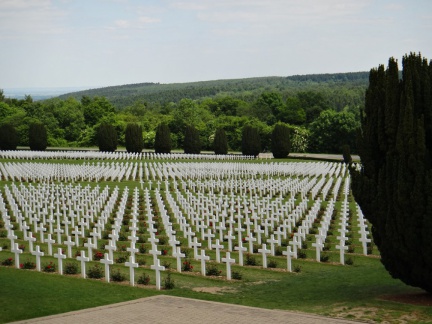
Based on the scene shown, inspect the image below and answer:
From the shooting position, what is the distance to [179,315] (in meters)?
10.5

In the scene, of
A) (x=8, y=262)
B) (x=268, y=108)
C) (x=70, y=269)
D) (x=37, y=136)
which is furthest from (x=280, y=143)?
(x=268, y=108)

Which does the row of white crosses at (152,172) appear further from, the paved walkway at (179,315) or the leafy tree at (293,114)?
the leafy tree at (293,114)

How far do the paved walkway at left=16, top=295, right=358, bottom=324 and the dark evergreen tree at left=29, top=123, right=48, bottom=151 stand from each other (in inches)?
2358

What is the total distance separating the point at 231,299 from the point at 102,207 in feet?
47.4

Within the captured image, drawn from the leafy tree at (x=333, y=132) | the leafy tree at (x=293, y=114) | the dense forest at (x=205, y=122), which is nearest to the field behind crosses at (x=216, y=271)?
the dense forest at (x=205, y=122)

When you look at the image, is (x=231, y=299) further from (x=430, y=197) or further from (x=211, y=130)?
(x=211, y=130)

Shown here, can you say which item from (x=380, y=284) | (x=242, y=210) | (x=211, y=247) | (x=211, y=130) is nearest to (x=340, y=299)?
(x=380, y=284)

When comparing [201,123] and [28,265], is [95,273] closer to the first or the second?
[28,265]

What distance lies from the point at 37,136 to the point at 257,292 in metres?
59.3

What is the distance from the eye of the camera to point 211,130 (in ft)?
292

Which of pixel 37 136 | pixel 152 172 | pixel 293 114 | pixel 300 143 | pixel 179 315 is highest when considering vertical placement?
pixel 293 114

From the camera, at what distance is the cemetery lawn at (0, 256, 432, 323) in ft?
36.0

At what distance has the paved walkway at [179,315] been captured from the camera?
1018cm

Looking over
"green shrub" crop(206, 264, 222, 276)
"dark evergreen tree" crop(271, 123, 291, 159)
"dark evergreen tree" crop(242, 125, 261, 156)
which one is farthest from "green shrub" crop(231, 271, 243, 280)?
"dark evergreen tree" crop(242, 125, 261, 156)
